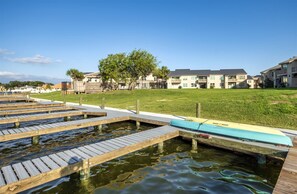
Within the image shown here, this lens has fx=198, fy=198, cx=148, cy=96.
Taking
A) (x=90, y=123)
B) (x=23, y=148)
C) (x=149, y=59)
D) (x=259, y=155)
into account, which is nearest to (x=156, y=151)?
(x=259, y=155)

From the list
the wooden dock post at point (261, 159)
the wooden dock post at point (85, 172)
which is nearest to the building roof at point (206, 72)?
the wooden dock post at point (261, 159)

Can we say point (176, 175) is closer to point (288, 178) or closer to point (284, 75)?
point (288, 178)

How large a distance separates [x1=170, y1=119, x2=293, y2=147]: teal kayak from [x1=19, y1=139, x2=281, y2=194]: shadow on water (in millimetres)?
844

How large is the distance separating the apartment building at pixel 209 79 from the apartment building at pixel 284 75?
33.9 ft

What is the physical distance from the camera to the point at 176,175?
22.2ft

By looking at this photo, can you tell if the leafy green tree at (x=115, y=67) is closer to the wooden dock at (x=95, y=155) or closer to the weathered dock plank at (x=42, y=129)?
the weathered dock plank at (x=42, y=129)

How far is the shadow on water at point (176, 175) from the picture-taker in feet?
19.2

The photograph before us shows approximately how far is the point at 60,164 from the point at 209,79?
71924 mm

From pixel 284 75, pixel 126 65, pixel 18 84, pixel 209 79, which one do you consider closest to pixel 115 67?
pixel 126 65

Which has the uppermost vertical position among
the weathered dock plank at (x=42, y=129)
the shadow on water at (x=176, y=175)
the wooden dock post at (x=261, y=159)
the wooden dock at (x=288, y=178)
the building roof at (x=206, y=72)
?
the building roof at (x=206, y=72)

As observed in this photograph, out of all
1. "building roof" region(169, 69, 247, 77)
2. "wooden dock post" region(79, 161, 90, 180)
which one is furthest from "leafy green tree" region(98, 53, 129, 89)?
"wooden dock post" region(79, 161, 90, 180)

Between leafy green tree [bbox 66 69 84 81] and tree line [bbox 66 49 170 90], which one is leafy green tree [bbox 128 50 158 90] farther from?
leafy green tree [bbox 66 69 84 81]

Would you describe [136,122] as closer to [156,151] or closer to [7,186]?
[156,151]

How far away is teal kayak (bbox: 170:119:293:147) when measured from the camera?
7.55 meters
